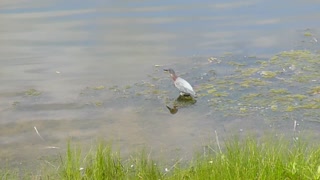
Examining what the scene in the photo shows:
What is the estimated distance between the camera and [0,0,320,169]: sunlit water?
578 centimetres

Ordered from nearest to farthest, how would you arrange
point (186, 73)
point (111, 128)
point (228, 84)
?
1. point (111, 128)
2. point (228, 84)
3. point (186, 73)

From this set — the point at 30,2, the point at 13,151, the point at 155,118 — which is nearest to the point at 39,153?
the point at 13,151

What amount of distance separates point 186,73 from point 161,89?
632 millimetres

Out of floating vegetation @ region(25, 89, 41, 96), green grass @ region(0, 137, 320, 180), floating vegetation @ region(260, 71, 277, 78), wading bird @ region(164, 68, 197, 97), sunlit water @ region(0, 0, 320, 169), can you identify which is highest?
green grass @ region(0, 137, 320, 180)

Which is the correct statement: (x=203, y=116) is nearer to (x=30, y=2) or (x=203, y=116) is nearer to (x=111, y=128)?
(x=111, y=128)

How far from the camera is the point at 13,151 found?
18.4 ft

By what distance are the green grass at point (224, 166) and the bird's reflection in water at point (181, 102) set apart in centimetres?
171

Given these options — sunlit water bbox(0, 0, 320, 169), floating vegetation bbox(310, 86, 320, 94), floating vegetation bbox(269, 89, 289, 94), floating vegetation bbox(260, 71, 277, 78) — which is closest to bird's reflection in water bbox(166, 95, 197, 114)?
sunlit water bbox(0, 0, 320, 169)

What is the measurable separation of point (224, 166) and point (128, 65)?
4.50m

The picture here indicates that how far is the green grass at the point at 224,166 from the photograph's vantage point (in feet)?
12.0

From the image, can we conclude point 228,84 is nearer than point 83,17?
Yes

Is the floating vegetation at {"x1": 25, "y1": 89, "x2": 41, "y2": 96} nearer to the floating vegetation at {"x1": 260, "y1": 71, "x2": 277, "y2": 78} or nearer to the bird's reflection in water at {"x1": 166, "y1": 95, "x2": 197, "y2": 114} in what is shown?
the bird's reflection in water at {"x1": 166, "y1": 95, "x2": 197, "y2": 114}

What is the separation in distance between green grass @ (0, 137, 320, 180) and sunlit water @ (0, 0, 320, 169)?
0.88 m

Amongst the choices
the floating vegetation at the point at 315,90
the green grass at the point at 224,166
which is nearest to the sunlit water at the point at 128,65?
the floating vegetation at the point at 315,90
